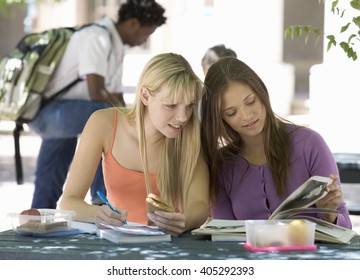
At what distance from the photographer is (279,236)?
2.82 m

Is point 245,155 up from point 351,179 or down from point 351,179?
up

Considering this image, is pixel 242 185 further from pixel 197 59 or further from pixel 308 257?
pixel 197 59

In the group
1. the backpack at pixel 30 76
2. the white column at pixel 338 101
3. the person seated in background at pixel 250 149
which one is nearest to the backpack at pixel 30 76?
the backpack at pixel 30 76

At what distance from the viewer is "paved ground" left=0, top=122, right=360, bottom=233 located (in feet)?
25.9

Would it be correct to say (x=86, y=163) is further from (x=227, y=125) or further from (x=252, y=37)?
(x=252, y=37)

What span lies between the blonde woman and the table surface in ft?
1.24

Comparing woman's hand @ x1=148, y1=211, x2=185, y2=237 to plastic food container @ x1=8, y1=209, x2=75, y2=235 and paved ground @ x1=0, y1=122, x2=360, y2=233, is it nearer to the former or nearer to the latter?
plastic food container @ x1=8, y1=209, x2=75, y2=235

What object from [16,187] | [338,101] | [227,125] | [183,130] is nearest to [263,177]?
[227,125]

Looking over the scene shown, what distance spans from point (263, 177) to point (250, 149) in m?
0.14

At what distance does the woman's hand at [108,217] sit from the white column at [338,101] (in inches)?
223
